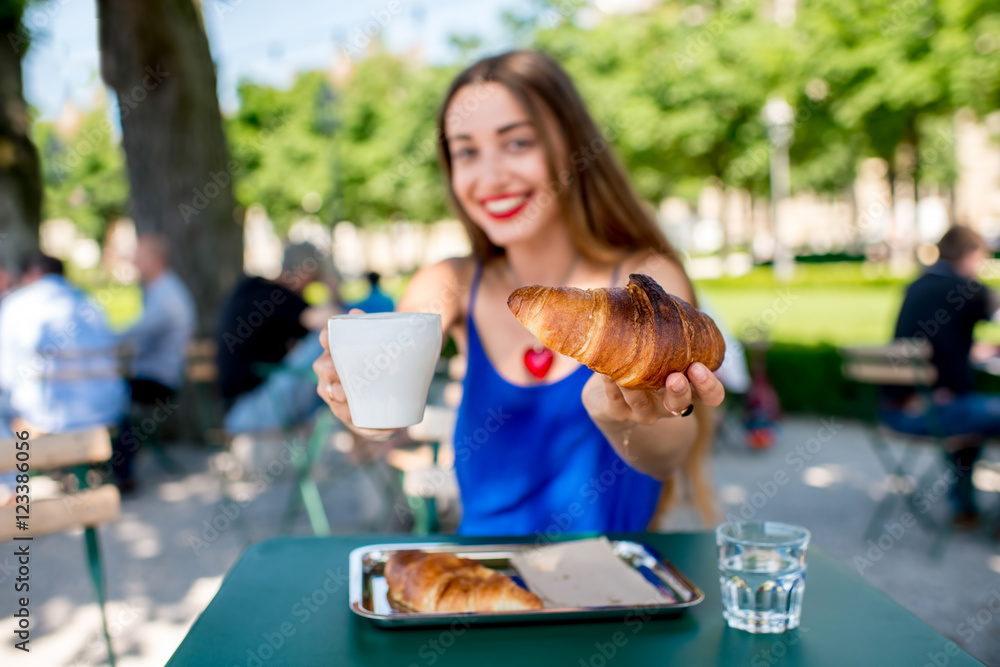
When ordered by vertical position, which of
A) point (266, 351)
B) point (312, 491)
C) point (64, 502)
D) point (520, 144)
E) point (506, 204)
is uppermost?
point (520, 144)

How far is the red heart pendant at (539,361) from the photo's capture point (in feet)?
7.04

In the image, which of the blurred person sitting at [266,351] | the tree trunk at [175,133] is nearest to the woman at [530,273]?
the blurred person sitting at [266,351]

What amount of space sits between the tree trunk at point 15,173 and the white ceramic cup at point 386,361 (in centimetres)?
978

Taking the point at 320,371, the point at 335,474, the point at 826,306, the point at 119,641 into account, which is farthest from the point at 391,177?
the point at 320,371

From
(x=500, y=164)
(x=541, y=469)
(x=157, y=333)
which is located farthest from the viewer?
(x=157, y=333)

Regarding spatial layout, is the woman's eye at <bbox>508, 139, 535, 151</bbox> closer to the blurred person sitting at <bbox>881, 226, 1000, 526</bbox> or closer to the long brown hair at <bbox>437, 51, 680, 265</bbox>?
the long brown hair at <bbox>437, 51, 680, 265</bbox>

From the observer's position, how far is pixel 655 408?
1.25m

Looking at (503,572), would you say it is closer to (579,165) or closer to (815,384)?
(579,165)

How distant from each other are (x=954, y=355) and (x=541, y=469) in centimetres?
460

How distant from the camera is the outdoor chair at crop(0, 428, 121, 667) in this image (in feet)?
7.21

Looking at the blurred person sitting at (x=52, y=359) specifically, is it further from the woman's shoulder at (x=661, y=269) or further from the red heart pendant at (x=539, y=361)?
the woman's shoulder at (x=661, y=269)

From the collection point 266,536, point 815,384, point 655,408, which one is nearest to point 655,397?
point 655,408

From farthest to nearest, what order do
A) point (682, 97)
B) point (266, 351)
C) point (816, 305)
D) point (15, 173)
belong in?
point (682, 97), point (816, 305), point (15, 173), point (266, 351)

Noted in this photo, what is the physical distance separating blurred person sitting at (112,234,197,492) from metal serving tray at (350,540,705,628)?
6257mm
